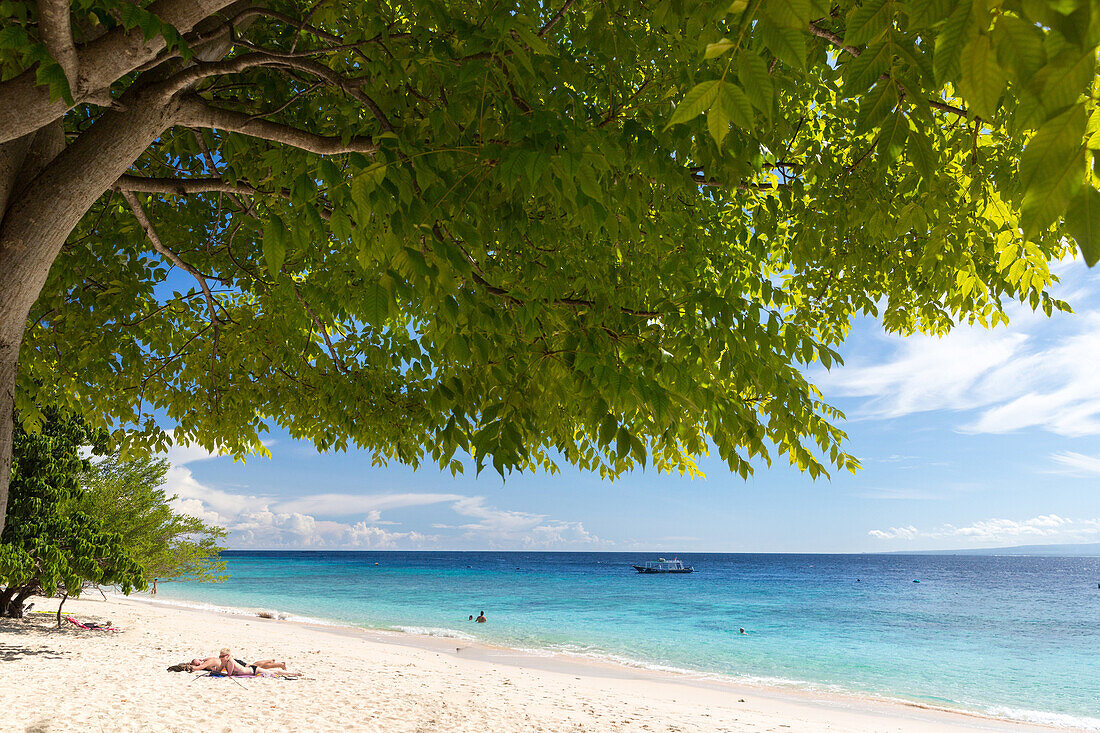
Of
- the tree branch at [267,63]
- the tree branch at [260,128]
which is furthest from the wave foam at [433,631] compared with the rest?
the tree branch at [267,63]

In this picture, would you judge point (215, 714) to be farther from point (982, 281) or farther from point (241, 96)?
point (982, 281)

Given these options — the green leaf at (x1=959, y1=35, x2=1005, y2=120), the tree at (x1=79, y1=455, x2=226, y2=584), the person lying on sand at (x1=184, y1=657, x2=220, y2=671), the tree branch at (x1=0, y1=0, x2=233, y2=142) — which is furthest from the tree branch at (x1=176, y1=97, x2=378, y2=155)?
the tree at (x1=79, y1=455, x2=226, y2=584)

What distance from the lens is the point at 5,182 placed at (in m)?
3.96

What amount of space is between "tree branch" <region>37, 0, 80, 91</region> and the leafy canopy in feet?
0.52

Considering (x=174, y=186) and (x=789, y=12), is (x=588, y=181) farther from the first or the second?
(x=174, y=186)

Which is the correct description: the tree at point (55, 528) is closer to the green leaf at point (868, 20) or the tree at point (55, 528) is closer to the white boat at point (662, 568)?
the green leaf at point (868, 20)

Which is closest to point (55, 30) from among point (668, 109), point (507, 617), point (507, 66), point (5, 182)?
point (5, 182)

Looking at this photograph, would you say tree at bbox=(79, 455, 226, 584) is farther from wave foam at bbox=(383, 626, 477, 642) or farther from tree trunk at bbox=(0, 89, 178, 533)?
tree trunk at bbox=(0, 89, 178, 533)

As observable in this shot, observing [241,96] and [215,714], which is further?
[215,714]

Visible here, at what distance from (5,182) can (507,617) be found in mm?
40083

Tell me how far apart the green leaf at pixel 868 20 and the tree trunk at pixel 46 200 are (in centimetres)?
400

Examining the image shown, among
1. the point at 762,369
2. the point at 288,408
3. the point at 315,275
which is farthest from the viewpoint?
the point at 288,408

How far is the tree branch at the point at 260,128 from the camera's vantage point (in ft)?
13.4

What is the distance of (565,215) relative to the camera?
204 inches
